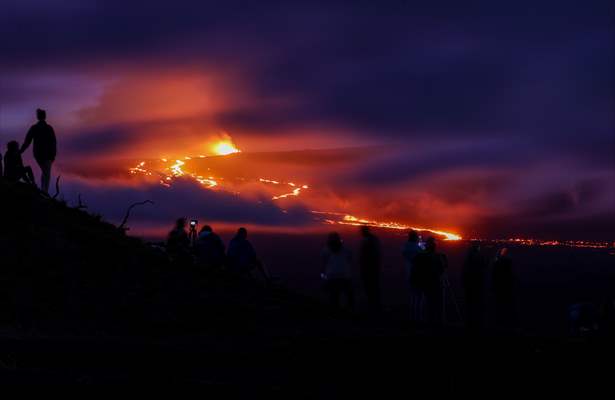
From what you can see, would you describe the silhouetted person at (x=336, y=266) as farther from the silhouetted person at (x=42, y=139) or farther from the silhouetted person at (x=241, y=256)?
the silhouetted person at (x=42, y=139)

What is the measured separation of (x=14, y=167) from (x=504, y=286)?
11891 millimetres

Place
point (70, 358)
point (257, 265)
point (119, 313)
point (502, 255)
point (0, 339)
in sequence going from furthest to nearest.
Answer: point (257, 265) < point (502, 255) < point (119, 313) < point (0, 339) < point (70, 358)

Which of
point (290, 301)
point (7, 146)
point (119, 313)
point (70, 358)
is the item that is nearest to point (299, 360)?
point (70, 358)

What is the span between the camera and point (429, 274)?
2069 centimetres

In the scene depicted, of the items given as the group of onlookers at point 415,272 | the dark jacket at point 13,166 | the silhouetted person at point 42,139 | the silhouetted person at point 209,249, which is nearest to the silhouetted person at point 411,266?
the group of onlookers at point 415,272

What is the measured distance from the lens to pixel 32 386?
991 cm

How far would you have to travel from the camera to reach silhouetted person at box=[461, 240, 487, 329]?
823 inches

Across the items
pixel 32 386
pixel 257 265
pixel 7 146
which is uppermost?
pixel 7 146

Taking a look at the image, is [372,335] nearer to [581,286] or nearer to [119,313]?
[119,313]

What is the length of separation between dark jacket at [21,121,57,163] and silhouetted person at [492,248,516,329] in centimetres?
1031

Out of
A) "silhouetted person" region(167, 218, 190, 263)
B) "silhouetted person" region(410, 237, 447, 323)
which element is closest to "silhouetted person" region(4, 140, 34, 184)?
"silhouetted person" region(167, 218, 190, 263)

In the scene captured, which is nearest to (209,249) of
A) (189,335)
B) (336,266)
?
(336,266)

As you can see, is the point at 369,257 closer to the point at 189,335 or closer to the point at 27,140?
the point at 189,335

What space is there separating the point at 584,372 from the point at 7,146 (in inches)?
579
